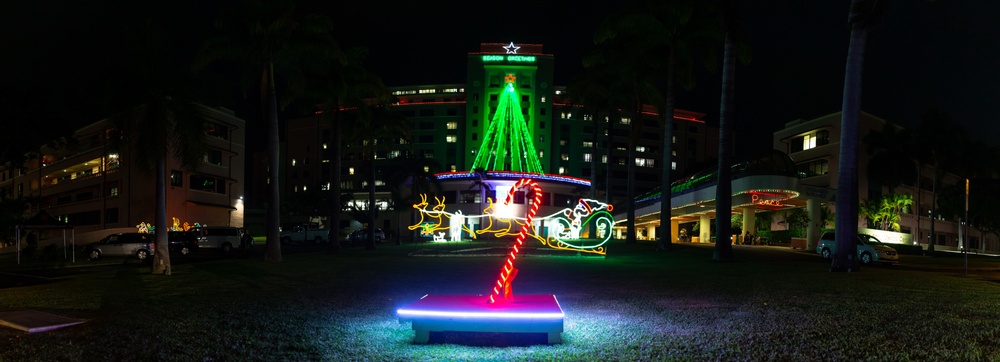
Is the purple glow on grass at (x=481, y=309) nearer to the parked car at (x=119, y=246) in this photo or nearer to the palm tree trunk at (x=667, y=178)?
the palm tree trunk at (x=667, y=178)

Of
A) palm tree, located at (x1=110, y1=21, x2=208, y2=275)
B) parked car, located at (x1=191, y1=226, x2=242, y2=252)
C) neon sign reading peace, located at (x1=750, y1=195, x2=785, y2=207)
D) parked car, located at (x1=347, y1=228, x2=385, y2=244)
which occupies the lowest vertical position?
parked car, located at (x1=347, y1=228, x2=385, y2=244)

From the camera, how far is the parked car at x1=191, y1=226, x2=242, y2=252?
146ft

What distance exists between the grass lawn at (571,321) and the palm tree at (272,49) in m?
11.7

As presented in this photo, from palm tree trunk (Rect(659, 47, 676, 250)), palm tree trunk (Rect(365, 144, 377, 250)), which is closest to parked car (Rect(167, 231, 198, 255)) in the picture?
palm tree trunk (Rect(365, 144, 377, 250))

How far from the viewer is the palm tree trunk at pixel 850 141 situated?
20.3 metres

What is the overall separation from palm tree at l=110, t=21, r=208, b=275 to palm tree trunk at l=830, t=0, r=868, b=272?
20.9 metres

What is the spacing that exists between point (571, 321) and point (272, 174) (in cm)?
2094

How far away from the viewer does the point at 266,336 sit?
8.65 meters

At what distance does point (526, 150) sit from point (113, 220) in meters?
51.5

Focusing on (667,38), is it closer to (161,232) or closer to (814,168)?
(161,232)

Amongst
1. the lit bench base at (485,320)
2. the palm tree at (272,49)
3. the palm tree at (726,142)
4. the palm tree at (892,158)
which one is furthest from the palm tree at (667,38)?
the palm tree at (892,158)

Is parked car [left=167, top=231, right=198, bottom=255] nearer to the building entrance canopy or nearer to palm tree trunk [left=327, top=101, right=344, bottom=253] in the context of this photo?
palm tree trunk [left=327, top=101, right=344, bottom=253]

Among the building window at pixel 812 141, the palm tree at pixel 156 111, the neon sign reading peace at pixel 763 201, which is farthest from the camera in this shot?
the building window at pixel 812 141

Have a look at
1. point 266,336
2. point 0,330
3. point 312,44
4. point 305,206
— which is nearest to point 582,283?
point 266,336
